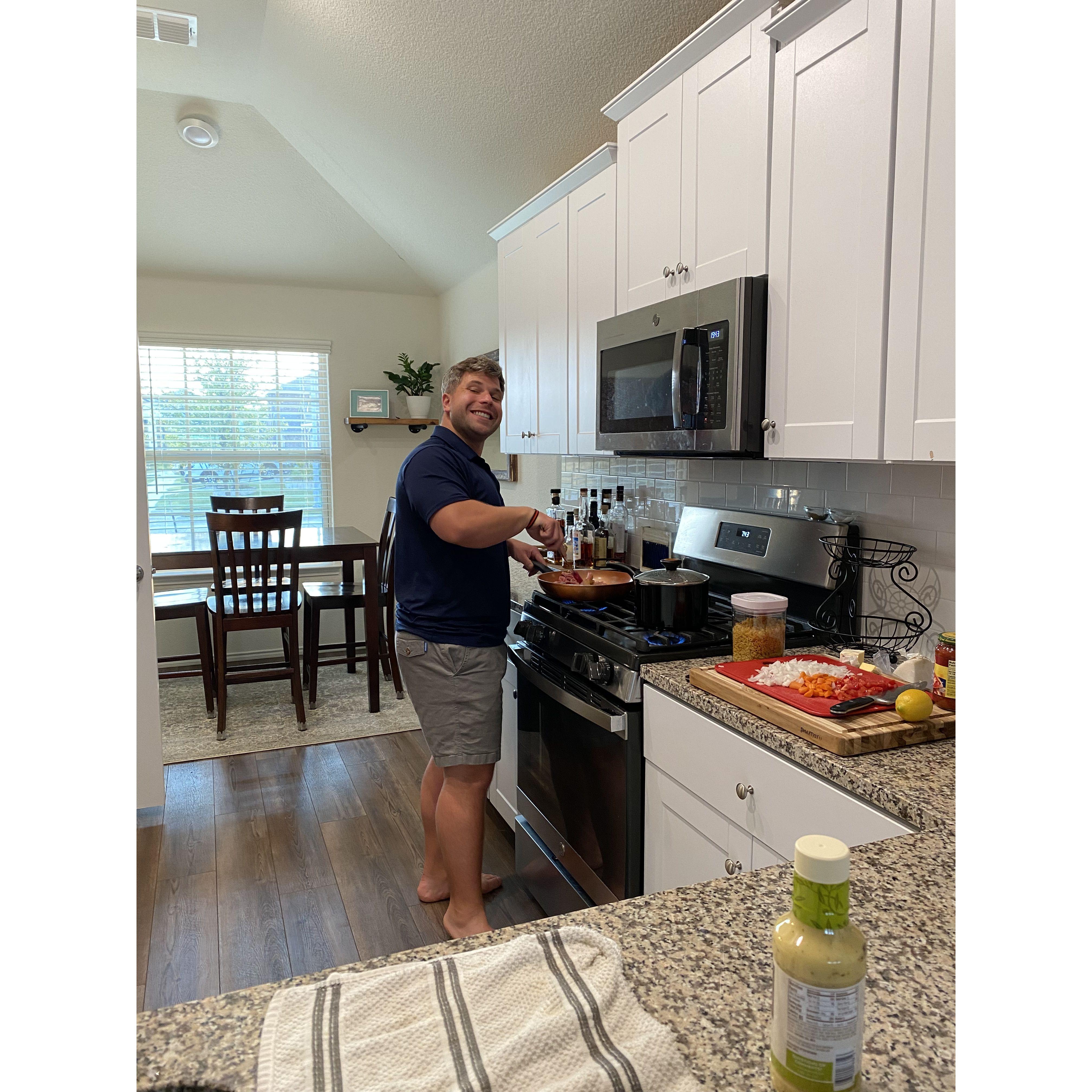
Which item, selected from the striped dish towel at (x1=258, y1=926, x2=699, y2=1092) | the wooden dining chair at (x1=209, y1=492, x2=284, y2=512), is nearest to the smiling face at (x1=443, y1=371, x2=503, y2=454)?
the striped dish towel at (x1=258, y1=926, x2=699, y2=1092)

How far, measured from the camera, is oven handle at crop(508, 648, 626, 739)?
1.92 metres

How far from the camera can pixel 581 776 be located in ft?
7.04

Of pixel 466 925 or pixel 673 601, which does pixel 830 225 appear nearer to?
pixel 673 601

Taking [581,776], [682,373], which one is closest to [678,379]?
[682,373]

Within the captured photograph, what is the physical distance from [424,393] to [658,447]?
3.64 metres

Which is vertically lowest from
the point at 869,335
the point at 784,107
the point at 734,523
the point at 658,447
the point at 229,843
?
the point at 229,843

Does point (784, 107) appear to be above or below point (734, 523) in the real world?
above

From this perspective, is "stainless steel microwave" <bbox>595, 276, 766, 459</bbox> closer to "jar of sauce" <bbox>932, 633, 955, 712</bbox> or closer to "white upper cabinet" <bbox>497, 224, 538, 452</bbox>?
"jar of sauce" <bbox>932, 633, 955, 712</bbox>

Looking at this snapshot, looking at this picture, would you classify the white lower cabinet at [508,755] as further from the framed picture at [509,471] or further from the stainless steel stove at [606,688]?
the framed picture at [509,471]

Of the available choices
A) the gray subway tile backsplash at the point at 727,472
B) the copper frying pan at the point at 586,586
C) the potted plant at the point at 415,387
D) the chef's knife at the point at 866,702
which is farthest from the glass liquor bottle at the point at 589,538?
the potted plant at the point at 415,387

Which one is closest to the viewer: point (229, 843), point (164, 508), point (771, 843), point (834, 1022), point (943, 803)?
point (834, 1022)

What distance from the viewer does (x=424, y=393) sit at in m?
5.62
